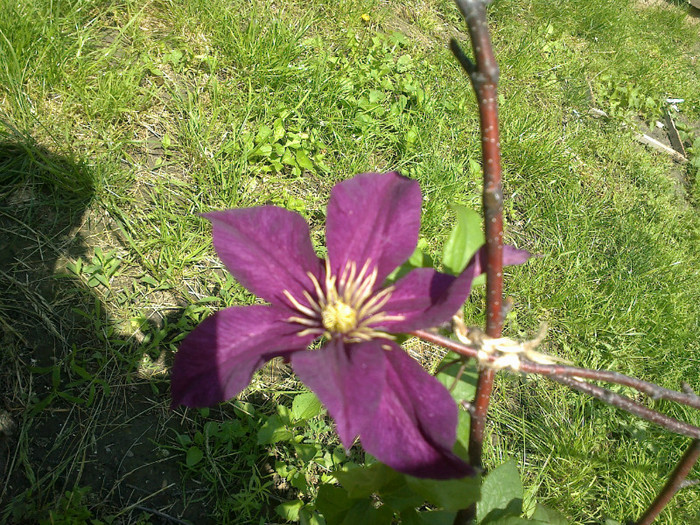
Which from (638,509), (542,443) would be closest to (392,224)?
(542,443)

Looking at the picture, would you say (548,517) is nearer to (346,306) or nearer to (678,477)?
(678,477)

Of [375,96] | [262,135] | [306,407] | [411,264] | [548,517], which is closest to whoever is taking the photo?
[411,264]

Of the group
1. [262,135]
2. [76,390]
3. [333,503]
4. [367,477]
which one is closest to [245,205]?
[262,135]

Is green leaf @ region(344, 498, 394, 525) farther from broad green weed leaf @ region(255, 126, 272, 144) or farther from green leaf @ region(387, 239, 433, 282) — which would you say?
broad green weed leaf @ region(255, 126, 272, 144)

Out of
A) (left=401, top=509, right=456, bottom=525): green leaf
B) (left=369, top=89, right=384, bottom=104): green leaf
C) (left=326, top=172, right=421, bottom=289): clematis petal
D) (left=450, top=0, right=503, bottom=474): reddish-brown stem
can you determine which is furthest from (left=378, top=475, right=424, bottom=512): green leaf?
(left=369, top=89, right=384, bottom=104): green leaf

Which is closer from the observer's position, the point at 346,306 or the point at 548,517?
the point at 346,306

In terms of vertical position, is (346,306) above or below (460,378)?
above

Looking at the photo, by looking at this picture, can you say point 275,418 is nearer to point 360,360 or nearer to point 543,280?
point 360,360
